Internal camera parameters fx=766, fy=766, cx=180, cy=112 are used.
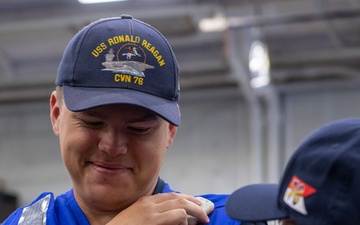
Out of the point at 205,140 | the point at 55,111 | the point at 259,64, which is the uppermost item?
the point at 55,111

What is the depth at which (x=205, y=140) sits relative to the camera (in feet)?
20.4

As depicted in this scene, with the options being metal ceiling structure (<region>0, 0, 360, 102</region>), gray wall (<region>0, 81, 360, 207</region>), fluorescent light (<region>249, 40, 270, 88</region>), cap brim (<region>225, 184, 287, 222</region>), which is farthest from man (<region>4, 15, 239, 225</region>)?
gray wall (<region>0, 81, 360, 207</region>)

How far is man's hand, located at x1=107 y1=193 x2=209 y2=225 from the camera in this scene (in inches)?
52.9

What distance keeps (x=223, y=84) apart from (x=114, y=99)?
15.9 ft

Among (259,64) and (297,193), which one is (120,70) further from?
(259,64)

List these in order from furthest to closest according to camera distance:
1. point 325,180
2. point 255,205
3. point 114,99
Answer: point 114,99 < point 255,205 < point 325,180

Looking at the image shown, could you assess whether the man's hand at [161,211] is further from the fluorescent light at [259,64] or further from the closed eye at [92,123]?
the fluorescent light at [259,64]

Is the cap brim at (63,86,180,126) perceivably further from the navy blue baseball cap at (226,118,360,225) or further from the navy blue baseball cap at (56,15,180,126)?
the navy blue baseball cap at (226,118,360,225)

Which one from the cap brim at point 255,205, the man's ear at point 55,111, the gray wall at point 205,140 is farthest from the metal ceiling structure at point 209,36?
the cap brim at point 255,205

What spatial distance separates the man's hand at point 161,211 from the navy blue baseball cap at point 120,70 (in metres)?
0.14

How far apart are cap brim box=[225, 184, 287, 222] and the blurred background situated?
355 cm

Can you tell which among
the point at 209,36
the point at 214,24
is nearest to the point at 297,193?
the point at 214,24

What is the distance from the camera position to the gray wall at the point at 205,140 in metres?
5.95

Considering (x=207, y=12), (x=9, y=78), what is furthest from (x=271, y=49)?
(x=9, y=78)
